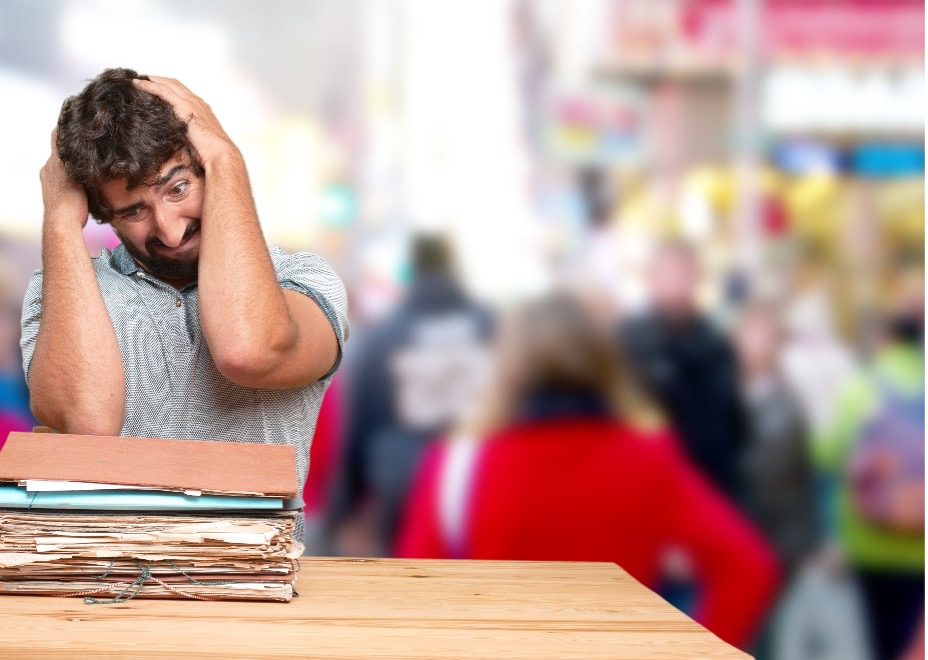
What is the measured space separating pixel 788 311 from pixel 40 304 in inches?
87.4

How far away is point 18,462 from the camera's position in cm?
110

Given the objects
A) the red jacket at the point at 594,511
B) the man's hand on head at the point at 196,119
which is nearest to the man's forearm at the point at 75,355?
the man's hand on head at the point at 196,119

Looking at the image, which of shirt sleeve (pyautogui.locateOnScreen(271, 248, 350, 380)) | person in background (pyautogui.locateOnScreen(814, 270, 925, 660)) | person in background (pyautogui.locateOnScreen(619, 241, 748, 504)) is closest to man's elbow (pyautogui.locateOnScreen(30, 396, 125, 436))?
shirt sleeve (pyautogui.locateOnScreen(271, 248, 350, 380))

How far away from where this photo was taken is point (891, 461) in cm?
329

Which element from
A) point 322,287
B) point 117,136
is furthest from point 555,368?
point 117,136

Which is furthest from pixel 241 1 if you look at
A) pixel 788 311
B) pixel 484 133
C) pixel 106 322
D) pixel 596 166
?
pixel 106 322

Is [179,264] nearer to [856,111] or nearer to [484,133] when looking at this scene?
[484,133]

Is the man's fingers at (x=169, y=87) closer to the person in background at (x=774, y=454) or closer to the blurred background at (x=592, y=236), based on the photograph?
the blurred background at (x=592, y=236)

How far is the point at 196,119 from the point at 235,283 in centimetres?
28

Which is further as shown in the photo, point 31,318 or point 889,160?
point 889,160

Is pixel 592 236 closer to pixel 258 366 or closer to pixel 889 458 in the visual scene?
pixel 889 458

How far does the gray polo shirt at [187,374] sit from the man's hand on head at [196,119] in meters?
0.20

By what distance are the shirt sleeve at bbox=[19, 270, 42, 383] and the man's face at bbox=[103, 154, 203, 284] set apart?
174mm

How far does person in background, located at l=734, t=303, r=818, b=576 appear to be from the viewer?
10.7 feet
